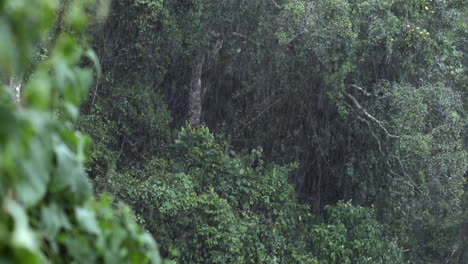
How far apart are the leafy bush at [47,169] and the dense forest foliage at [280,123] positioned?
5.61m

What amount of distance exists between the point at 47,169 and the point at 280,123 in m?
10.0

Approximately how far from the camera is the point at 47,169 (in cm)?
120

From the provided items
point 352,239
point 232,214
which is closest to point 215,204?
point 232,214

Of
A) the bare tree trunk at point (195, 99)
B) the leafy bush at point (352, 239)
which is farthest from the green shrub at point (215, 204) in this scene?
the bare tree trunk at point (195, 99)

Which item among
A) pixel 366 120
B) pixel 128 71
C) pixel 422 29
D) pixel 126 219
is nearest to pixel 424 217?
pixel 366 120

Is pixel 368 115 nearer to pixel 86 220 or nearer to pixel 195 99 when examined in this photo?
pixel 195 99

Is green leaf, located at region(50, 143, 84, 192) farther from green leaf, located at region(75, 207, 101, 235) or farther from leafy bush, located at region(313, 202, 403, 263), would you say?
leafy bush, located at region(313, 202, 403, 263)

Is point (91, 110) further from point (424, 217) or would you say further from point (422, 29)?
point (424, 217)

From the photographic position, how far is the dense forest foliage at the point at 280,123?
8.55m

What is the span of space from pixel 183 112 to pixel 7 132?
973cm

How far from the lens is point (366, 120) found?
9.61 m

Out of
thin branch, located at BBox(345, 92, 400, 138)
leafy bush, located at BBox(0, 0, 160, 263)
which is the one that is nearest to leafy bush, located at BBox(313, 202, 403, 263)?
thin branch, located at BBox(345, 92, 400, 138)

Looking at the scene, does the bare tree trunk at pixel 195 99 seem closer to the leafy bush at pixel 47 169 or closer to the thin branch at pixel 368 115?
the thin branch at pixel 368 115

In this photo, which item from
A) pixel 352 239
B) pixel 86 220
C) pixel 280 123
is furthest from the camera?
pixel 280 123
